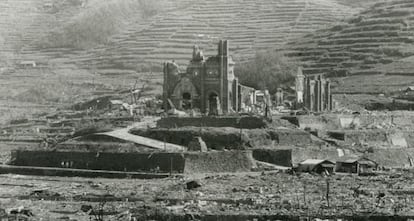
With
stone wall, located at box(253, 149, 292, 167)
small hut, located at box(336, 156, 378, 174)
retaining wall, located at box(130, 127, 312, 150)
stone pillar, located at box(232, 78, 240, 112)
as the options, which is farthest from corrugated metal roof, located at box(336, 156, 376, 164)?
stone pillar, located at box(232, 78, 240, 112)

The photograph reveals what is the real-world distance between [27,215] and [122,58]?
266 ft

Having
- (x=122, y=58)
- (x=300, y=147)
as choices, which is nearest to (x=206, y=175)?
(x=300, y=147)

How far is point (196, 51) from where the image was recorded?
82.6m

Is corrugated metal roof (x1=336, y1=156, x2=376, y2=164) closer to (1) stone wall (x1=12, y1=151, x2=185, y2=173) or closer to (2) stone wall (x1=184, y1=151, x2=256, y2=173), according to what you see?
(2) stone wall (x1=184, y1=151, x2=256, y2=173)

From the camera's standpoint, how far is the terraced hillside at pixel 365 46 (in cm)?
10169

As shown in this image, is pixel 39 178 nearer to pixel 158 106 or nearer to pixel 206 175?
pixel 206 175

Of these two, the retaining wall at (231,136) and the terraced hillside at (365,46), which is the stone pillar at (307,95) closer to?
the retaining wall at (231,136)

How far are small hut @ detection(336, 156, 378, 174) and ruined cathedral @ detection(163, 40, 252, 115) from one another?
17293mm

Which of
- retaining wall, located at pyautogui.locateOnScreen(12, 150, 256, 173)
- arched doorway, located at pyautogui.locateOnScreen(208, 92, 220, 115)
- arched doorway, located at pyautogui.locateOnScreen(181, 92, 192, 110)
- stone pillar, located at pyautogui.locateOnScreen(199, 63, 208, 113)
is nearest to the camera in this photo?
retaining wall, located at pyautogui.locateOnScreen(12, 150, 256, 173)

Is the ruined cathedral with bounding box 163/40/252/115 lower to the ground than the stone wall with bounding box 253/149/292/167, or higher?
higher

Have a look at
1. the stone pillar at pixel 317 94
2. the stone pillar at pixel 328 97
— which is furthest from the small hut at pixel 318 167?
the stone pillar at pixel 328 97

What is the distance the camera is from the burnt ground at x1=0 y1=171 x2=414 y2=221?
154 ft

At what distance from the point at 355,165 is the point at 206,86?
21013 mm

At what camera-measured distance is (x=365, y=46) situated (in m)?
107
